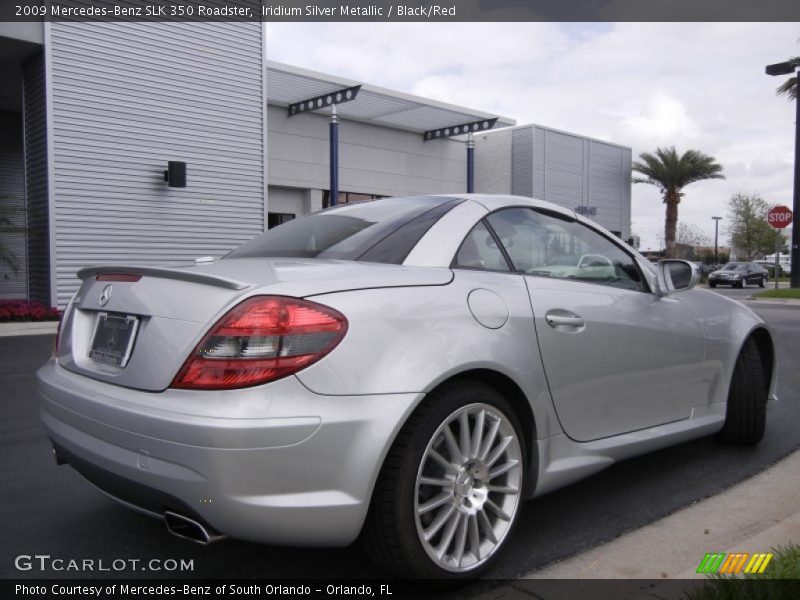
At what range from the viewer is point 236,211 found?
53.7 ft

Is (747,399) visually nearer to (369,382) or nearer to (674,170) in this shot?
(369,382)

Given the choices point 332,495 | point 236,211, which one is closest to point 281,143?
point 236,211

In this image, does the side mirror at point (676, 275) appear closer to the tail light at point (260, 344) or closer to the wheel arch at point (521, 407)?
the wheel arch at point (521, 407)

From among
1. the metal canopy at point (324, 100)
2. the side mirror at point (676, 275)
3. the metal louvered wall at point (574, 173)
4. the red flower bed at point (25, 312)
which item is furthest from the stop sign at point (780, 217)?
the side mirror at point (676, 275)

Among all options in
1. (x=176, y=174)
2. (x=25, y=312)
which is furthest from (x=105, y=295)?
(x=176, y=174)

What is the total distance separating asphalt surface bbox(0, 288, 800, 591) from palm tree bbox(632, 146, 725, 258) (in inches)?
1320

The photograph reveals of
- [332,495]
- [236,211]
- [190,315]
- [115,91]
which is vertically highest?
[115,91]

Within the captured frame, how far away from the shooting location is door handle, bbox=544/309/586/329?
2938mm

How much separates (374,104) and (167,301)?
67.9ft

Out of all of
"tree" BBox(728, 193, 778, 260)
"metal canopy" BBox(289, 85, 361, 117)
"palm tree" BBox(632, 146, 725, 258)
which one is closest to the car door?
"metal canopy" BBox(289, 85, 361, 117)

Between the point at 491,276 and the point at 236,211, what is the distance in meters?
14.2

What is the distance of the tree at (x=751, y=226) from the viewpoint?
56.8m

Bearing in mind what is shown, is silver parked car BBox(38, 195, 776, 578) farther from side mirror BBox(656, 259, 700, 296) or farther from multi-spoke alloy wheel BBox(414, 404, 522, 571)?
side mirror BBox(656, 259, 700, 296)

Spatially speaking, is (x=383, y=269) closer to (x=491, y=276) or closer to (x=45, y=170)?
(x=491, y=276)
